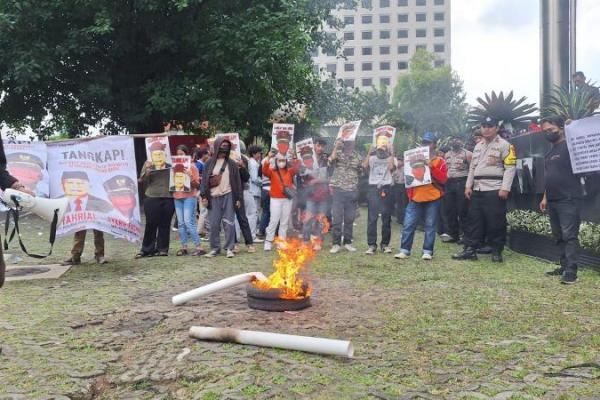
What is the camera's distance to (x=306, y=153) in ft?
36.3

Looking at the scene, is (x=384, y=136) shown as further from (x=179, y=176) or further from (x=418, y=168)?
(x=179, y=176)

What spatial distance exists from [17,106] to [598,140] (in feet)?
65.3

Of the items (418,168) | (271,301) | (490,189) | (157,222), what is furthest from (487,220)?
(157,222)

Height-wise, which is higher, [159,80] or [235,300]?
[159,80]

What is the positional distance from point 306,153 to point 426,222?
290 centimetres

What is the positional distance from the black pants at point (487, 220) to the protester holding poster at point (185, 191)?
490 cm

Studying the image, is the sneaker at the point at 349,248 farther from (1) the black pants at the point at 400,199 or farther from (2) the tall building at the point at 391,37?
(2) the tall building at the point at 391,37

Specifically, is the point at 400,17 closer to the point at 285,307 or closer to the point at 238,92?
the point at 238,92

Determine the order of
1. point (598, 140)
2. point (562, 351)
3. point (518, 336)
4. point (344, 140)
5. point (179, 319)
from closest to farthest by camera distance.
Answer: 1. point (562, 351)
2. point (518, 336)
3. point (179, 319)
4. point (598, 140)
5. point (344, 140)

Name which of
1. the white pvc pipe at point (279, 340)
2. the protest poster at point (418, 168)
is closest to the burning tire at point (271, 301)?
the white pvc pipe at point (279, 340)

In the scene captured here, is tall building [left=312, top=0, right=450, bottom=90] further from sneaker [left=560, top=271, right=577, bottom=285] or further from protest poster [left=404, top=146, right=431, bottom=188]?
sneaker [left=560, top=271, right=577, bottom=285]

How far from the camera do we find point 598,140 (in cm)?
750

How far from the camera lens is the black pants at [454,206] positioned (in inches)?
463

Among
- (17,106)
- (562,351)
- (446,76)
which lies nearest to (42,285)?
(562,351)
